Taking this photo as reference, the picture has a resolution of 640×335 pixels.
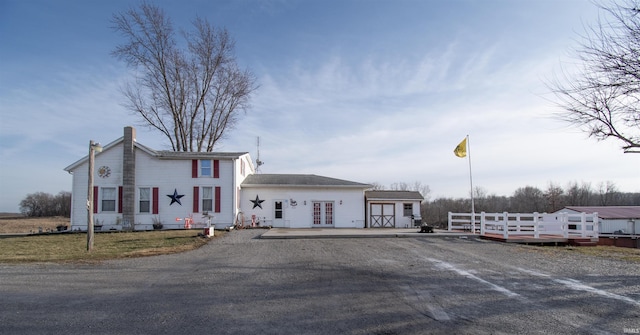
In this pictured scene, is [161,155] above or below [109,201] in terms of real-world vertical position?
above

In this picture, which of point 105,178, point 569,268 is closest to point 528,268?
point 569,268

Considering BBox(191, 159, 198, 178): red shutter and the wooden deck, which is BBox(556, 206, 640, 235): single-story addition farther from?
BBox(191, 159, 198, 178): red shutter

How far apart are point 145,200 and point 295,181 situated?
30.6 ft

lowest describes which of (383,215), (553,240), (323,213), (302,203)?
(553,240)

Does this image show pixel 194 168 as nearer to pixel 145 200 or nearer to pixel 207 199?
pixel 207 199

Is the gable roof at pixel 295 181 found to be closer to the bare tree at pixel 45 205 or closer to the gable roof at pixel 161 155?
the gable roof at pixel 161 155

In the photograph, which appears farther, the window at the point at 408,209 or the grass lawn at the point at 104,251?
the window at the point at 408,209

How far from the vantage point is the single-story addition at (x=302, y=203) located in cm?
2572

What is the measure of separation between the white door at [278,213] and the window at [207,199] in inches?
164

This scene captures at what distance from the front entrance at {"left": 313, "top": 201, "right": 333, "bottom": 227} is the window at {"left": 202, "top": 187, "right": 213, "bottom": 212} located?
663 cm

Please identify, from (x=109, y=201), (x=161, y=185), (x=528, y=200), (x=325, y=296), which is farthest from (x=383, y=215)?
(x=528, y=200)

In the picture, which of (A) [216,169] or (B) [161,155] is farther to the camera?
(A) [216,169]

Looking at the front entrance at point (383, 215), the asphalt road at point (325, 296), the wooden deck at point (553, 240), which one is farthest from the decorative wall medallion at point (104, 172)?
the wooden deck at point (553, 240)

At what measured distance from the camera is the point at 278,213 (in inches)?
1024
